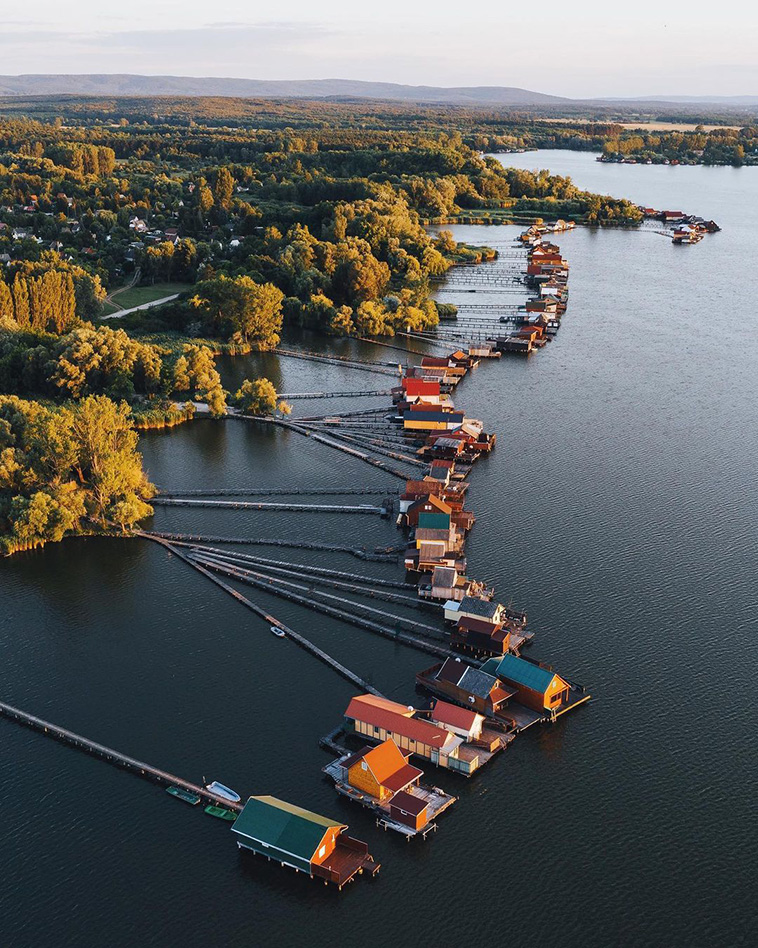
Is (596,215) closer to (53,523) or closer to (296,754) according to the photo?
(53,523)

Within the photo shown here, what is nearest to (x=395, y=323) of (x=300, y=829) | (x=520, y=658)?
(x=520, y=658)

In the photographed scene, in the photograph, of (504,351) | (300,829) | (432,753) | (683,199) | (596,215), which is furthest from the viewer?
(683,199)

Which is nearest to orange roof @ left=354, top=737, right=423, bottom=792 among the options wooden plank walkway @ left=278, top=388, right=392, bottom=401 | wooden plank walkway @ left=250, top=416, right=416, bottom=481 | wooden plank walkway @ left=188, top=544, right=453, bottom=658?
wooden plank walkway @ left=188, top=544, right=453, bottom=658

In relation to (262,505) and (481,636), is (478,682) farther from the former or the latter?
(262,505)

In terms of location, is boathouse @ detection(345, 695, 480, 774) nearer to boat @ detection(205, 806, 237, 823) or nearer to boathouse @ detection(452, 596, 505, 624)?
boat @ detection(205, 806, 237, 823)

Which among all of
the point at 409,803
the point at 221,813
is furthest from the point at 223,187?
the point at 409,803
